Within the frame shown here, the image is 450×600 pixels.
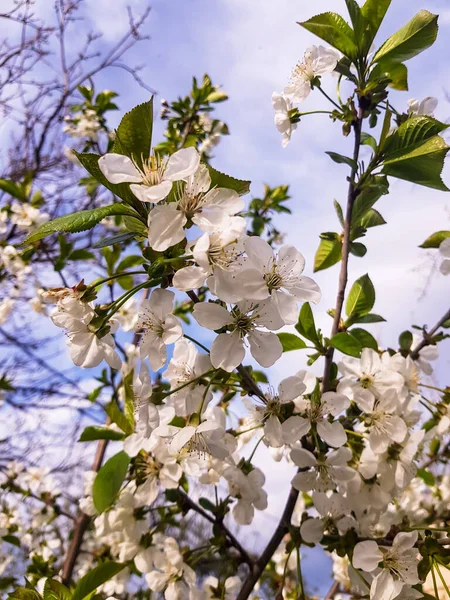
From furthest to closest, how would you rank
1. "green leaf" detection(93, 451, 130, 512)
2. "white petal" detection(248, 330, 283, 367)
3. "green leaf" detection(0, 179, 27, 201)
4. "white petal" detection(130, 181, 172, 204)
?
"green leaf" detection(0, 179, 27, 201) < "green leaf" detection(93, 451, 130, 512) < "white petal" detection(248, 330, 283, 367) < "white petal" detection(130, 181, 172, 204)

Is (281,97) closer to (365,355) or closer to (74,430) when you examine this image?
(365,355)

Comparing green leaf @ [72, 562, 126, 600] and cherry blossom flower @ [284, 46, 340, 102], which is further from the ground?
cherry blossom flower @ [284, 46, 340, 102]

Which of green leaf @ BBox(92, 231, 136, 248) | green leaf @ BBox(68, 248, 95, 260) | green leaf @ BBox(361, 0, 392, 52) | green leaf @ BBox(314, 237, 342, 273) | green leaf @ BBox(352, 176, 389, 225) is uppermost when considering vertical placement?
green leaf @ BBox(68, 248, 95, 260)

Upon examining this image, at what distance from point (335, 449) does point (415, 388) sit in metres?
0.27

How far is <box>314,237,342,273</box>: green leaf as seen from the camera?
1240mm

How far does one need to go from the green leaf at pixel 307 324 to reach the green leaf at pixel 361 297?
6.0 inches

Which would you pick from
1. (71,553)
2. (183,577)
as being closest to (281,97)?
(183,577)

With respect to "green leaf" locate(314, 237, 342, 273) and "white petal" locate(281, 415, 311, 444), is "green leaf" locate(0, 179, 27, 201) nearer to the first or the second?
"green leaf" locate(314, 237, 342, 273)

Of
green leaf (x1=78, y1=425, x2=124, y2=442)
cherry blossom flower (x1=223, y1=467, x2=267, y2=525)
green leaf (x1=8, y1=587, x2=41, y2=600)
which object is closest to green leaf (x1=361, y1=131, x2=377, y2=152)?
cherry blossom flower (x1=223, y1=467, x2=267, y2=525)

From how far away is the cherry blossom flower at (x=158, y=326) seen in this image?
0.72 m

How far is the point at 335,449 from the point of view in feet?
3.30

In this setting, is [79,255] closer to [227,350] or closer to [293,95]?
[293,95]

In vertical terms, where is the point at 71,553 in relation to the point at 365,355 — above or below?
below

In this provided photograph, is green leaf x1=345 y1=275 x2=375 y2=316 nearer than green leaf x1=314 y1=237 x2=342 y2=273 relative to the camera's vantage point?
Yes
